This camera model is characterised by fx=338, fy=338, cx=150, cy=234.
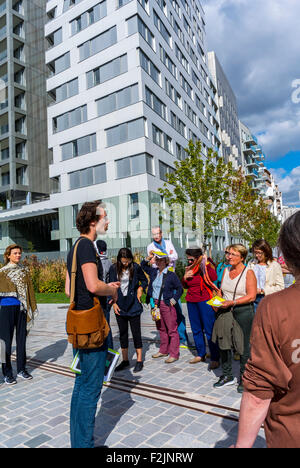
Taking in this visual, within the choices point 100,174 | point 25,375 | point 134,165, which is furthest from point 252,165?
point 25,375

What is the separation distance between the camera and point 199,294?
5.64 m

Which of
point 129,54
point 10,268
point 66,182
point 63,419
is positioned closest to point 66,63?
point 129,54

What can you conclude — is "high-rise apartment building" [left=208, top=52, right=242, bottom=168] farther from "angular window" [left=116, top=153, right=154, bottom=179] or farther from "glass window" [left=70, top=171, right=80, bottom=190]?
"glass window" [left=70, top=171, right=80, bottom=190]

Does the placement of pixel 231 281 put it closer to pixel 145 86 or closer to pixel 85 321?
pixel 85 321

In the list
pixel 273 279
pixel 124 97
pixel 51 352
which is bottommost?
pixel 51 352

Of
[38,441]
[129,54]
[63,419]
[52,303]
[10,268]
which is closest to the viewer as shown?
[38,441]

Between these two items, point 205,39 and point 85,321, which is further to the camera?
point 205,39

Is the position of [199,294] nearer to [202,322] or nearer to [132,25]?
[202,322]

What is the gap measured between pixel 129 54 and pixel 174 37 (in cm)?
1106

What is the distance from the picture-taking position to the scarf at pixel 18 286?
5.40 m

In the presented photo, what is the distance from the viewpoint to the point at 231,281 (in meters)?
4.74

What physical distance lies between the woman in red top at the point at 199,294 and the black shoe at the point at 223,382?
32.5 inches

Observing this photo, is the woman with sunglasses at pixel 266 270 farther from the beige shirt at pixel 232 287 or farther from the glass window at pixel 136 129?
the glass window at pixel 136 129

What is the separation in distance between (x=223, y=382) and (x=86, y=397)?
2.49 metres
